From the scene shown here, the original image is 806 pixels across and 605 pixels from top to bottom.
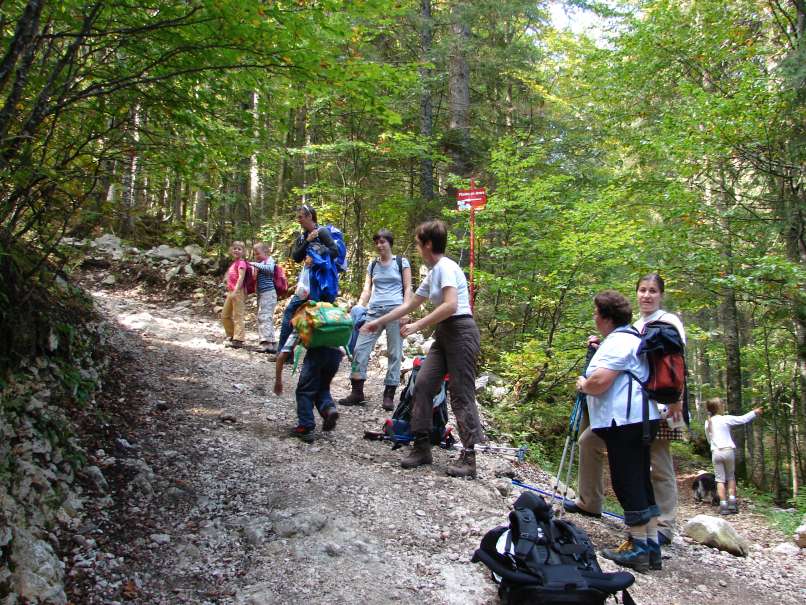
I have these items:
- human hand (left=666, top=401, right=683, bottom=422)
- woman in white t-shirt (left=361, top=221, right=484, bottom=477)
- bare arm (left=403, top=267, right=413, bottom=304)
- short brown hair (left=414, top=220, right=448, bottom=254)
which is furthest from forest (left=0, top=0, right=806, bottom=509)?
human hand (left=666, top=401, right=683, bottom=422)

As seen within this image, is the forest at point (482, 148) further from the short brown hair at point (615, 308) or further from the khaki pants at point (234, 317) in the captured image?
the khaki pants at point (234, 317)

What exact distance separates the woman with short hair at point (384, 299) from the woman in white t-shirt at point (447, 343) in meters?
1.56

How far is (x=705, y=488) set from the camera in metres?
9.45

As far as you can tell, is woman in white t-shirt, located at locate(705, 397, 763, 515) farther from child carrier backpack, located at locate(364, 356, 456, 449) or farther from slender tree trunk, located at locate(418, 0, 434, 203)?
slender tree trunk, located at locate(418, 0, 434, 203)

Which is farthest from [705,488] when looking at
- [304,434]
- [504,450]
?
[304,434]

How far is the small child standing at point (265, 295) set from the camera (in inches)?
349

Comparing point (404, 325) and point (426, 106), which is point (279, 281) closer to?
point (404, 325)

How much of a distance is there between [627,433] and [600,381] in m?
0.40

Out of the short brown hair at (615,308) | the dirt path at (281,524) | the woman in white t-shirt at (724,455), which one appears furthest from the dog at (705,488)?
the short brown hair at (615,308)

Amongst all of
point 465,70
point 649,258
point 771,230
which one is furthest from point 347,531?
point 465,70

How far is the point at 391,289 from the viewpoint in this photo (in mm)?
6324

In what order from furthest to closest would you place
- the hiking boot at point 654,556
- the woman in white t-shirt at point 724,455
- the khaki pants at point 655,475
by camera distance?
the woman in white t-shirt at point 724,455
the khaki pants at point 655,475
the hiking boot at point 654,556

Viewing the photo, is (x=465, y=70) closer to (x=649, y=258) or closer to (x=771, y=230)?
(x=649, y=258)

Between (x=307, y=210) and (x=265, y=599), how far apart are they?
359cm
